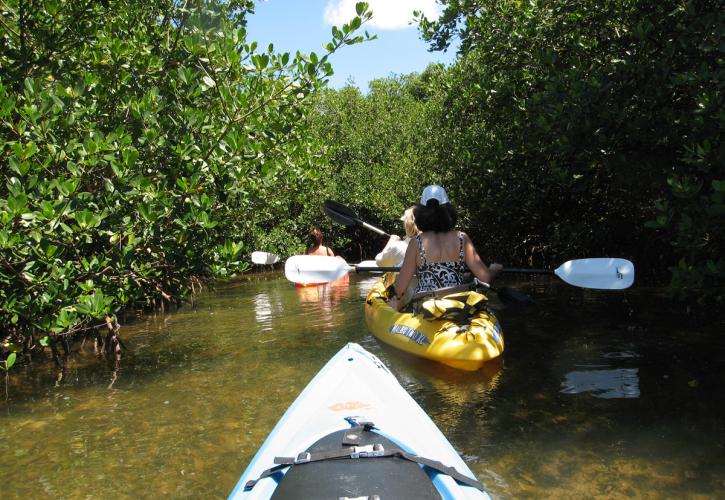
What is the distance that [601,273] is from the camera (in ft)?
17.4

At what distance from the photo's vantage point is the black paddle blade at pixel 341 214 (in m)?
8.33

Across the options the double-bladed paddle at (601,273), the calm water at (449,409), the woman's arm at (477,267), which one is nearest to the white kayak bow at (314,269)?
the calm water at (449,409)

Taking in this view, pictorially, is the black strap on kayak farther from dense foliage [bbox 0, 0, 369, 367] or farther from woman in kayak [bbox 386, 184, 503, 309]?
woman in kayak [bbox 386, 184, 503, 309]

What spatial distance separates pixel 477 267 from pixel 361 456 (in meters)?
3.35

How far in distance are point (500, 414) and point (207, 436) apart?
7.17ft

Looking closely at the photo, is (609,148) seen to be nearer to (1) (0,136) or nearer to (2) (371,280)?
(1) (0,136)

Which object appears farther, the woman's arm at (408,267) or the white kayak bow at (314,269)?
the white kayak bow at (314,269)

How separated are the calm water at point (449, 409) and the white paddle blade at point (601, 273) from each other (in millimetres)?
817

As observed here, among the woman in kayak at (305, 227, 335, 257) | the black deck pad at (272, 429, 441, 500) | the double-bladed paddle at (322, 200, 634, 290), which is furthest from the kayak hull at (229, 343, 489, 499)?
the woman in kayak at (305, 227, 335, 257)

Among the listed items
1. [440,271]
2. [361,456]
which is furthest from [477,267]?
[361,456]

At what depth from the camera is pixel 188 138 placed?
525 cm

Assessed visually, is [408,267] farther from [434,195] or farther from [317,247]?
[317,247]

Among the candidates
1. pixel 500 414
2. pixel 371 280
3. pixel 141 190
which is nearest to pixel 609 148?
pixel 500 414

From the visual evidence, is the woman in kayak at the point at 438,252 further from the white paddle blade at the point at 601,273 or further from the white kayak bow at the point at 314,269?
the white kayak bow at the point at 314,269
